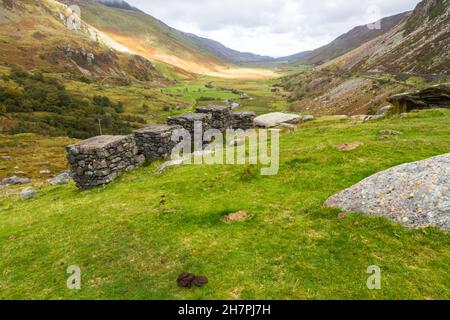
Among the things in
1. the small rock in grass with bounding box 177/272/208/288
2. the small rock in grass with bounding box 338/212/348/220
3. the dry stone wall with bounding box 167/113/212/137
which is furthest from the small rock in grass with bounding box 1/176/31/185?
the small rock in grass with bounding box 338/212/348/220

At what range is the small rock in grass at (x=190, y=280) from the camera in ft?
39.9

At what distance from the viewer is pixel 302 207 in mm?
17297

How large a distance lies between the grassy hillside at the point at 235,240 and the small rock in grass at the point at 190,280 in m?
0.33

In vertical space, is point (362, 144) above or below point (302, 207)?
above

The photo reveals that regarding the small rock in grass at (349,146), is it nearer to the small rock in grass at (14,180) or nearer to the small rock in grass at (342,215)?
the small rock in grass at (342,215)

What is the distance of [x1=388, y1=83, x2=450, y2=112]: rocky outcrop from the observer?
37.5m

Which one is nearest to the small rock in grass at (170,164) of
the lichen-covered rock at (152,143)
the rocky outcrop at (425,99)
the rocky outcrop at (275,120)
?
the lichen-covered rock at (152,143)

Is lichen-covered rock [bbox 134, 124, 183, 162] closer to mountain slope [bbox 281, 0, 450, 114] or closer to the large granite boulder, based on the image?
the large granite boulder

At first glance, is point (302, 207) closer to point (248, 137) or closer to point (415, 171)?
point (415, 171)

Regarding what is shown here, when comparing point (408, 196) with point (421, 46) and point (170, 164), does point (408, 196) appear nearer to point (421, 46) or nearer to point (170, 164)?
point (170, 164)

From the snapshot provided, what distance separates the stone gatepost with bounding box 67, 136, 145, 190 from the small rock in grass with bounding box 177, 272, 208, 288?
1704 centimetres
